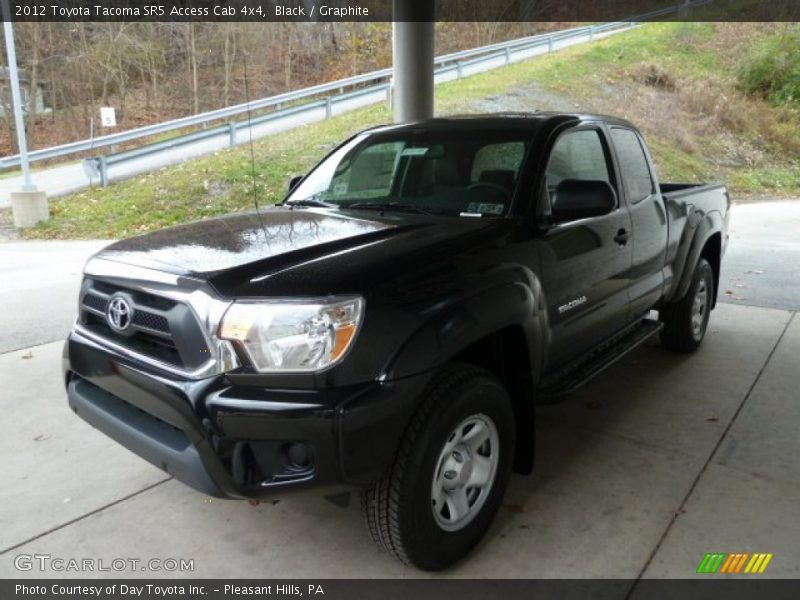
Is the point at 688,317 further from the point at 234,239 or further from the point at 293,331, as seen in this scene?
the point at 293,331

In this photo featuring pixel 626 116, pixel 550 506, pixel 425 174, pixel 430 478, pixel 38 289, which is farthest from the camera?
pixel 626 116

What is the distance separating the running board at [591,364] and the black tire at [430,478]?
58cm

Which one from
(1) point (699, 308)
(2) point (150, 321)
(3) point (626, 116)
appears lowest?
(1) point (699, 308)

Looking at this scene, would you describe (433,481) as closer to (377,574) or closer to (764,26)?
(377,574)

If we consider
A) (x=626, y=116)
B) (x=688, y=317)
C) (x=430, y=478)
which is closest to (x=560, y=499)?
(x=430, y=478)

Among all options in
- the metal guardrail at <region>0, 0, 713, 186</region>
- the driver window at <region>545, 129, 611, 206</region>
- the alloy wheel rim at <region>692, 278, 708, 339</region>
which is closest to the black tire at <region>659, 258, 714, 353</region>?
the alloy wheel rim at <region>692, 278, 708, 339</region>

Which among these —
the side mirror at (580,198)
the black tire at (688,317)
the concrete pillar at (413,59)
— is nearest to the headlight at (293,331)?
the side mirror at (580,198)

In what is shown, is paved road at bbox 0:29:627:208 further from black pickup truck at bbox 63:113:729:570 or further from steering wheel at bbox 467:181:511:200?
steering wheel at bbox 467:181:511:200

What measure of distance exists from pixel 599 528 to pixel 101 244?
9.96 meters

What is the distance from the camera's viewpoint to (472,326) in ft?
8.46

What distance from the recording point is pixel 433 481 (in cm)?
250

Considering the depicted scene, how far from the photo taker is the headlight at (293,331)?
2.26 metres

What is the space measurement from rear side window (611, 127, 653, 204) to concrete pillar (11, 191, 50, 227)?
11.1 meters

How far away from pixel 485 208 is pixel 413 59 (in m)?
5.35
